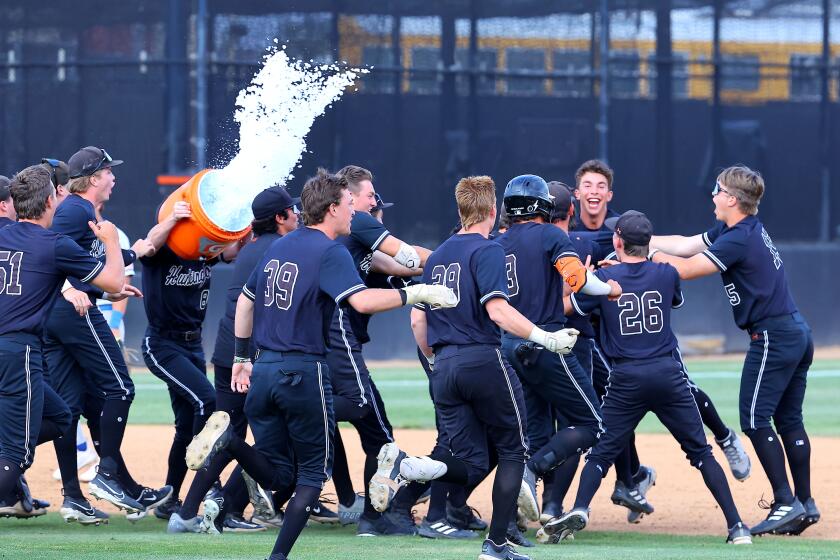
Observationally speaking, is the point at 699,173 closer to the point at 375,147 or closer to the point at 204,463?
the point at 375,147

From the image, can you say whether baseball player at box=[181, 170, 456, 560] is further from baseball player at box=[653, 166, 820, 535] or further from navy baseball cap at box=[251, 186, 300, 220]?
baseball player at box=[653, 166, 820, 535]

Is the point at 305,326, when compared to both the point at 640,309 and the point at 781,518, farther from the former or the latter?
the point at 781,518

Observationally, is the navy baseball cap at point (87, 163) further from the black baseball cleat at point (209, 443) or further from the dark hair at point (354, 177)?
the black baseball cleat at point (209, 443)

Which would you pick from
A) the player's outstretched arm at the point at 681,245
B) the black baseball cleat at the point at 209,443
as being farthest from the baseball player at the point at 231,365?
the player's outstretched arm at the point at 681,245

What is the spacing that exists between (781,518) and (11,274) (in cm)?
462

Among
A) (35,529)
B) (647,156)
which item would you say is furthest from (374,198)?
(647,156)

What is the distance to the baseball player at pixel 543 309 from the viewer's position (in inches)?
284

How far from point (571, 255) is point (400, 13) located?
43.2 feet

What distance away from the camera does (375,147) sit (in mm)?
19672

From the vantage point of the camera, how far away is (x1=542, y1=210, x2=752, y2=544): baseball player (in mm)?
7449

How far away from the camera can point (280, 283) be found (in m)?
6.42

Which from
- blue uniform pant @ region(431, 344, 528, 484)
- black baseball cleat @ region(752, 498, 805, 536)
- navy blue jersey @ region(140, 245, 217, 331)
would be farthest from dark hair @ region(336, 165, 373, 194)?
black baseball cleat @ region(752, 498, 805, 536)

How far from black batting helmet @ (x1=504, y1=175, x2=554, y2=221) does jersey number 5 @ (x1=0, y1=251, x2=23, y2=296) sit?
8.77 feet

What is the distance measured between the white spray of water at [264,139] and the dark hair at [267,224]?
0.19 m
